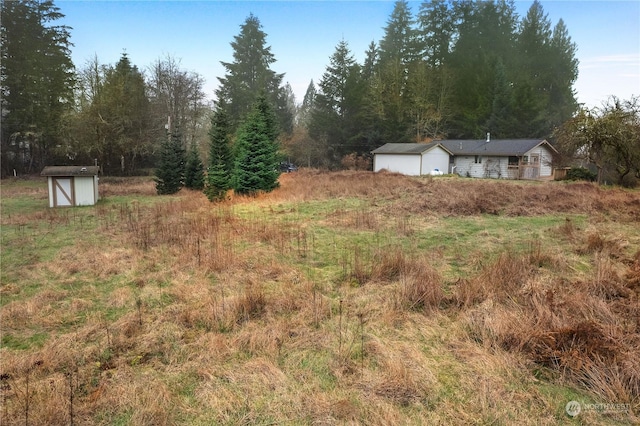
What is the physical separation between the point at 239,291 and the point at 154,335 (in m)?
1.46

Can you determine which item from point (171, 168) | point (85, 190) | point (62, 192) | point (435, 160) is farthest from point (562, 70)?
point (62, 192)

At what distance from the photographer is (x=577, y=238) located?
26.5 feet

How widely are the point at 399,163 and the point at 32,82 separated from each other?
29.0 metres

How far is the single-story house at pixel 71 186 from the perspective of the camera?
14.6 metres

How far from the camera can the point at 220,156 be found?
1805 centimetres

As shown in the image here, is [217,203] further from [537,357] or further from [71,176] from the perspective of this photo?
[537,357]

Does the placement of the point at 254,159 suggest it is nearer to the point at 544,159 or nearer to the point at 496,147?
the point at 496,147

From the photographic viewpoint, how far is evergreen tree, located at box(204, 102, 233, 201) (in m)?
17.2

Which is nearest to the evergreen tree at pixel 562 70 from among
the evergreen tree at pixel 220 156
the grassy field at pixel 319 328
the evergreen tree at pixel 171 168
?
the evergreen tree at pixel 220 156

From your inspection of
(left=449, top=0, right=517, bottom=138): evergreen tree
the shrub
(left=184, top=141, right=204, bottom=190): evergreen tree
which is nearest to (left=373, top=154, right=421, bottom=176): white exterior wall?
the shrub

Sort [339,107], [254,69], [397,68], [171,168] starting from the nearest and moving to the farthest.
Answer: [171,168] < [397,68] < [339,107] < [254,69]

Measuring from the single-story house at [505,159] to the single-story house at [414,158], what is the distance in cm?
135

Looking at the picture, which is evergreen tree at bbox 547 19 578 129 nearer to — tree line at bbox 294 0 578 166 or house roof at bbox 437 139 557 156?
tree line at bbox 294 0 578 166

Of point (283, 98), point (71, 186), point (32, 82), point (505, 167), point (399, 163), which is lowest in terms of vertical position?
point (71, 186)
